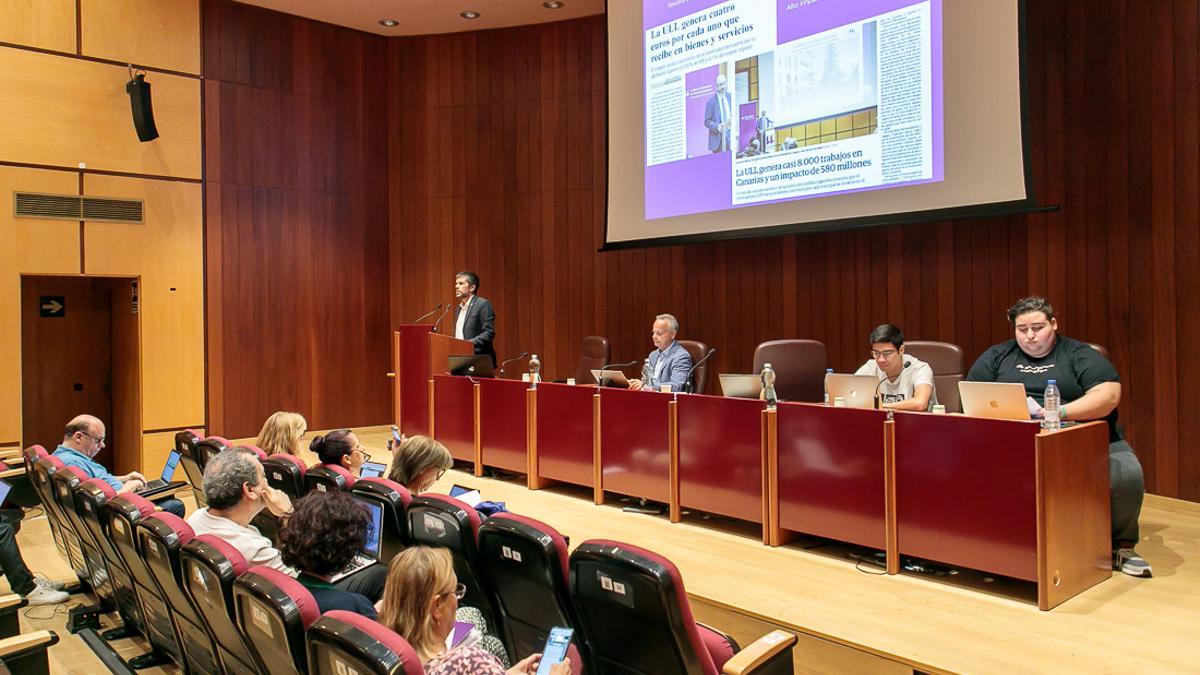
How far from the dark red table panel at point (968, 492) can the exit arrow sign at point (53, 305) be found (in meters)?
6.61

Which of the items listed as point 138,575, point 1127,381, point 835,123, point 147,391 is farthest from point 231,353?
point 1127,381

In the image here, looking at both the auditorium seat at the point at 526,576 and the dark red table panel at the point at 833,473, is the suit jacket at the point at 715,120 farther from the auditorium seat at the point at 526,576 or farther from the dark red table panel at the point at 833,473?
the auditorium seat at the point at 526,576

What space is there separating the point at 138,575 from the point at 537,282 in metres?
5.10

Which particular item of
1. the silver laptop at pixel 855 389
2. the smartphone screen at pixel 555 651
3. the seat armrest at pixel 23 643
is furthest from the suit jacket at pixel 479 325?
the smartphone screen at pixel 555 651

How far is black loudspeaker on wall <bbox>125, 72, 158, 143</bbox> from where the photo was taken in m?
6.12

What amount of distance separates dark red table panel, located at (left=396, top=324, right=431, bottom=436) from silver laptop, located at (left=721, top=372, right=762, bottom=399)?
2.49m

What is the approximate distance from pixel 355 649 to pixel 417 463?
4.99 ft

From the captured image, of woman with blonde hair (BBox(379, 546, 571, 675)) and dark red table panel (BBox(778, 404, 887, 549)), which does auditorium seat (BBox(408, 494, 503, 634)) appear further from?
dark red table panel (BBox(778, 404, 887, 549))

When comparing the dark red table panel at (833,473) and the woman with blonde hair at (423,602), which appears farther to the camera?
the dark red table panel at (833,473)

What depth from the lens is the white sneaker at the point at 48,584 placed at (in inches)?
147

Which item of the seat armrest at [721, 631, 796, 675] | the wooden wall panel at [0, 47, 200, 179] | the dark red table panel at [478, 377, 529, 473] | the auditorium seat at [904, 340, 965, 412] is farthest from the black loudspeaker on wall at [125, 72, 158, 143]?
the seat armrest at [721, 631, 796, 675]

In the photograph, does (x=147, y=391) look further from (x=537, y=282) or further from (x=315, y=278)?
(x=537, y=282)

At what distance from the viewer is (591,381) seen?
6.04m

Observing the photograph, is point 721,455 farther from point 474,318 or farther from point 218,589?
point 474,318
